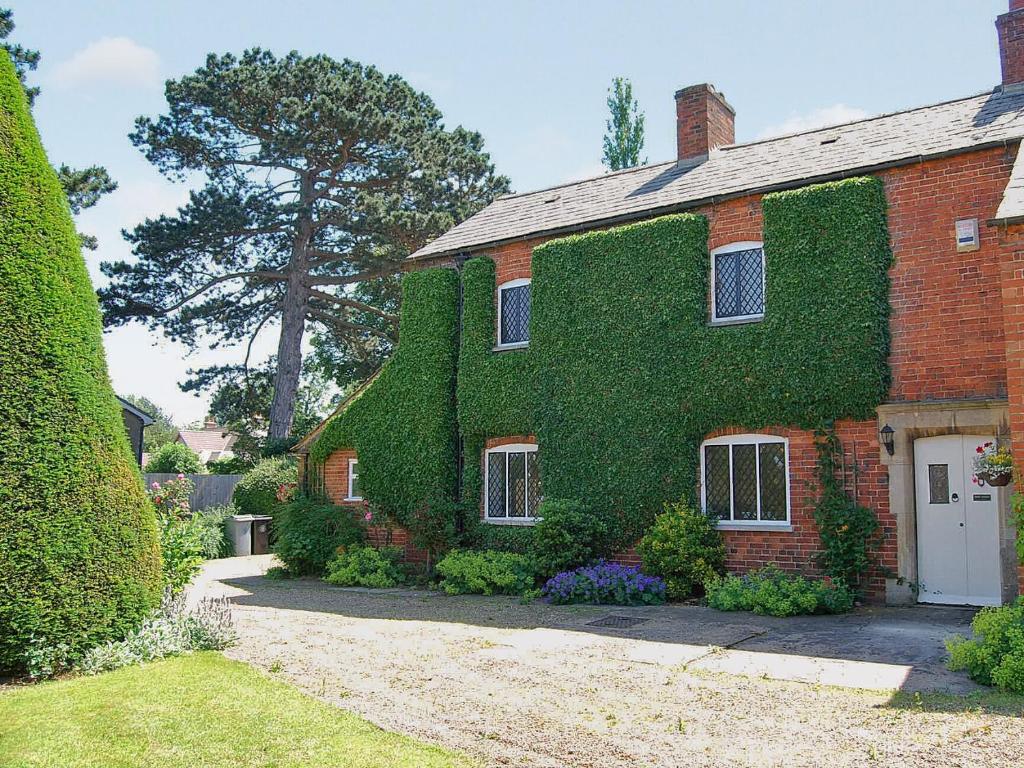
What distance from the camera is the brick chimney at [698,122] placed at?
16.8 meters

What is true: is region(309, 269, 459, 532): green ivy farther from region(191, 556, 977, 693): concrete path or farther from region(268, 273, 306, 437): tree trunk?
region(268, 273, 306, 437): tree trunk

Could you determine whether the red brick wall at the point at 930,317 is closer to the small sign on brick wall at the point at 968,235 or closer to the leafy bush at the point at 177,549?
the small sign on brick wall at the point at 968,235

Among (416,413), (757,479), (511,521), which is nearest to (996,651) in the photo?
(757,479)

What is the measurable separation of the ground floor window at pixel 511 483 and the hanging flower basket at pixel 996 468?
306 inches

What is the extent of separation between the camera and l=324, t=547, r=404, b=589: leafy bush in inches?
627

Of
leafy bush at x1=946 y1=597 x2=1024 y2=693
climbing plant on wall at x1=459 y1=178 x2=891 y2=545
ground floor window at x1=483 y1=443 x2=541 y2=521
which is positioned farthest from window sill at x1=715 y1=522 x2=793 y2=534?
leafy bush at x1=946 y1=597 x2=1024 y2=693

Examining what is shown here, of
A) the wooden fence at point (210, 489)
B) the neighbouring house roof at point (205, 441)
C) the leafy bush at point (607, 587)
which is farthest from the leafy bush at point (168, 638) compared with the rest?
the neighbouring house roof at point (205, 441)

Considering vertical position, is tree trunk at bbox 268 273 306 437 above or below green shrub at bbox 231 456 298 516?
above

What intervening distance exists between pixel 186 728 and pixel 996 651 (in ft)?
22.0

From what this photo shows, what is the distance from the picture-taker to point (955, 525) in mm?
11625

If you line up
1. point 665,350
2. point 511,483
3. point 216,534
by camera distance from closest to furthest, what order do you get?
point 665,350 → point 511,483 → point 216,534

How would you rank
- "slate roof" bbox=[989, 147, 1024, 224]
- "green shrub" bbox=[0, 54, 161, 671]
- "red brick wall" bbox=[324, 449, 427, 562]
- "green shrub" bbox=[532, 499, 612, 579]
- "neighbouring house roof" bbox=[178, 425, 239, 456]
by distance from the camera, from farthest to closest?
"neighbouring house roof" bbox=[178, 425, 239, 456] → "red brick wall" bbox=[324, 449, 427, 562] → "green shrub" bbox=[532, 499, 612, 579] → "slate roof" bbox=[989, 147, 1024, 224] → "green shrub" bbox=[0, 54, 161, 671]

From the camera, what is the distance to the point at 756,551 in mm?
12992

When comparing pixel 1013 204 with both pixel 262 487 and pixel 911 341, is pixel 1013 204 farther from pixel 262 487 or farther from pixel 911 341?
pixel 262 487
